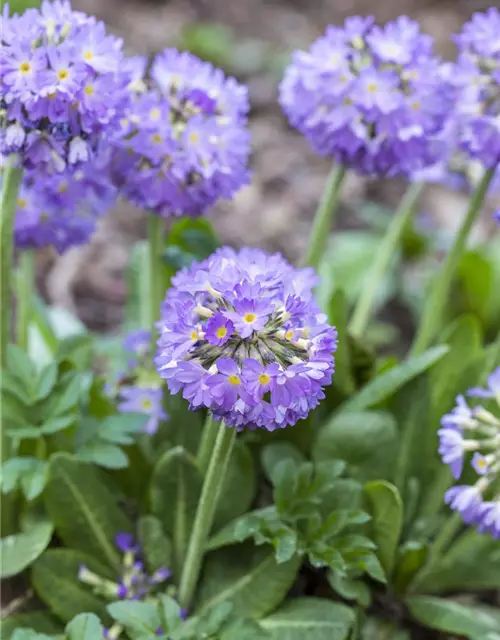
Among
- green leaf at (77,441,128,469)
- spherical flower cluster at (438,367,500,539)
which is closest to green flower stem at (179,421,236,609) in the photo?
green leaf at (77,441,128,469)

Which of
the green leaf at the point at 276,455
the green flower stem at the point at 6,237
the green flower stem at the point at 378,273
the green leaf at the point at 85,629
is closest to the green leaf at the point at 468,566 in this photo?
the green leaf at the point at 276,455

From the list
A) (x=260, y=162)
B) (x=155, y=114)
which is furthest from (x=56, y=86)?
(x=260, y=162)

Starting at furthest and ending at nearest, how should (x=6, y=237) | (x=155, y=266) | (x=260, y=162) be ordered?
(x=260, y=162)
(x=155, y=266)
(x=6, y=237)

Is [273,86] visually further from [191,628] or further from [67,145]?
[191,628]

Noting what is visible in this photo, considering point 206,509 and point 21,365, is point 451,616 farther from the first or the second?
point 21,365

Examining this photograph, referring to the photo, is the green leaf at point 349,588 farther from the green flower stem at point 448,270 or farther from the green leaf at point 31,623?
the green flower stem at point 448,270

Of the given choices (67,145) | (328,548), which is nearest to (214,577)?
(328,548)

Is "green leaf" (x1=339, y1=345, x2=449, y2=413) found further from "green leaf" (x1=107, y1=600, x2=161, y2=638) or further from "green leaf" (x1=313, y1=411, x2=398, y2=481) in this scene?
"green leaf" (x1=107, y1=600, x2=161, y2=638)
